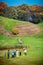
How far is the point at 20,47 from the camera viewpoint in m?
5.99

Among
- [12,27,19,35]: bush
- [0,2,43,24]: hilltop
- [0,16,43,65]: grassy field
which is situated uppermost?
[0,2,43,24]: hilltop

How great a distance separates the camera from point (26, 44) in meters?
6.04

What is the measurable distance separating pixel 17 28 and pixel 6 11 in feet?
1.95

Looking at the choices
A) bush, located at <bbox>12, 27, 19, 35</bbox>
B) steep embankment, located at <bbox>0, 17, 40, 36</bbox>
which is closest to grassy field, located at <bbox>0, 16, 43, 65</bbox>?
steep embankment, located at <bbox>0, 17, 40, 36</bbox>

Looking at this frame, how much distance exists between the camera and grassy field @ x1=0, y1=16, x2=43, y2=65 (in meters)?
5.86

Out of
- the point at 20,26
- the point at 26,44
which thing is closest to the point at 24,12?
the point at 20,26

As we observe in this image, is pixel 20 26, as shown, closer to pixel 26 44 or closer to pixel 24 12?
pixel 24 12

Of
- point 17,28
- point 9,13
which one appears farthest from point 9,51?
point 9,13

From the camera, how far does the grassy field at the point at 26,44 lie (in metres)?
5.86

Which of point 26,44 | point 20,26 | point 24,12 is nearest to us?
point 26,44

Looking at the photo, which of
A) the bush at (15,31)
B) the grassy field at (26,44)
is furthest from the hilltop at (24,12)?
the bush at (15,31)

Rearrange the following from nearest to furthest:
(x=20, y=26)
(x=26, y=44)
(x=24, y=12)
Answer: (x=26, y=44) → (x=20, y=26) → (x=24, y=12)

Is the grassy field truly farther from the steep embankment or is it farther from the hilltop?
the hilltop

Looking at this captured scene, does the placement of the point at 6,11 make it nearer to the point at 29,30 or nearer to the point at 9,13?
the point at 9,13
